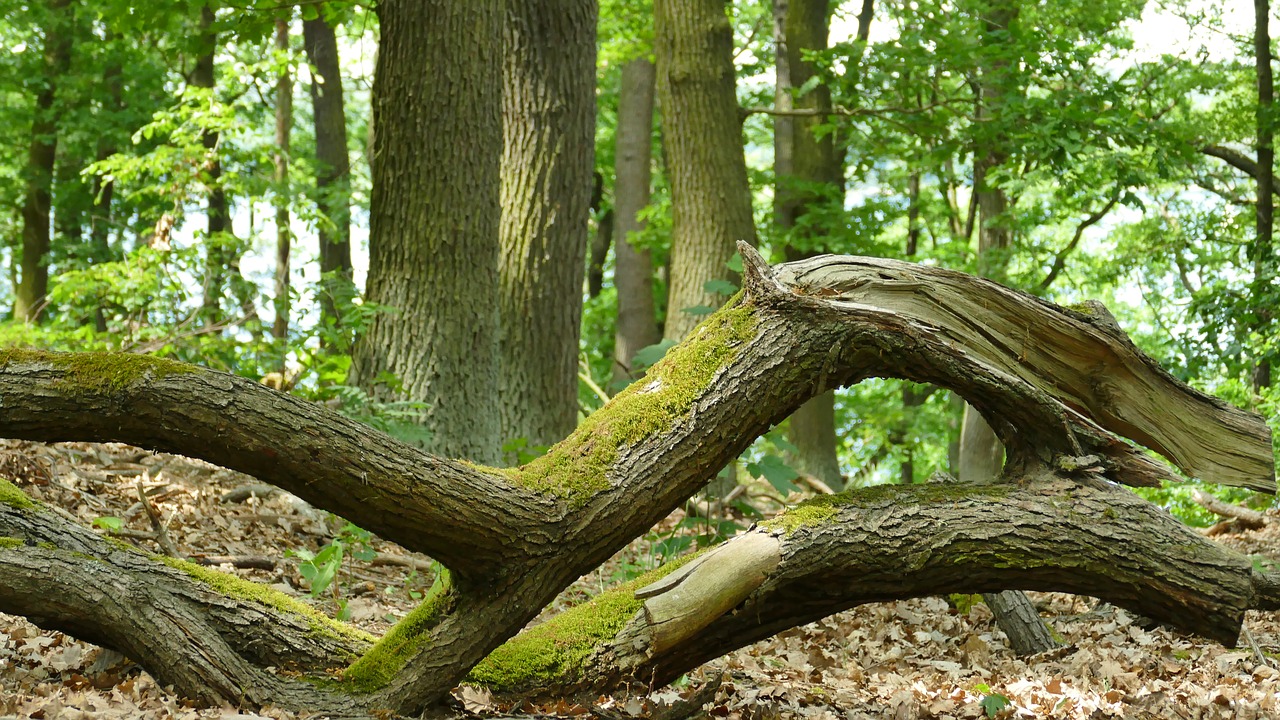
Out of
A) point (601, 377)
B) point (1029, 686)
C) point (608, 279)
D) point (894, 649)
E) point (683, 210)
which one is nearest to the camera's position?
point (1029, 686)

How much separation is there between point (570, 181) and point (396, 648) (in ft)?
18.1

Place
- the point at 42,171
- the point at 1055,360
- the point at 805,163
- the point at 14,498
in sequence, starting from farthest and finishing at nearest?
the point at 42,171 < the point at 805,163 < the point at 1055,360 < the point at 14,498

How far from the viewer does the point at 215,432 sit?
3.15 meters

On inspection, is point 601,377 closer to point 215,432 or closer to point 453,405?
point 453,405

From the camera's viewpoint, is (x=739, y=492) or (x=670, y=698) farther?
(x=739, y=492)

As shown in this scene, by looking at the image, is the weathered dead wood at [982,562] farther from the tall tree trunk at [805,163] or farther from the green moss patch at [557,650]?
the tall tree trunk at [805,163]

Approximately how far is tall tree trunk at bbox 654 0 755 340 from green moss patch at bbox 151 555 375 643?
697 cm

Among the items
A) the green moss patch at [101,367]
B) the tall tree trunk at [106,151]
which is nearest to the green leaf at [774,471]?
the green moss patch at [101,367]

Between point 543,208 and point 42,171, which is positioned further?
point 42,171

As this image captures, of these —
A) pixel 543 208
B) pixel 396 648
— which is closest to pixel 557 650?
pixel 396 648

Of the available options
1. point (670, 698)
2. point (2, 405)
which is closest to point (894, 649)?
point (670, 698)

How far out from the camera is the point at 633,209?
15.3m

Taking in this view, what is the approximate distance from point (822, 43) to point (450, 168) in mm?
8642

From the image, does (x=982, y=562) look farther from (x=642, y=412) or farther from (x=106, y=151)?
(x=106, y=151)
